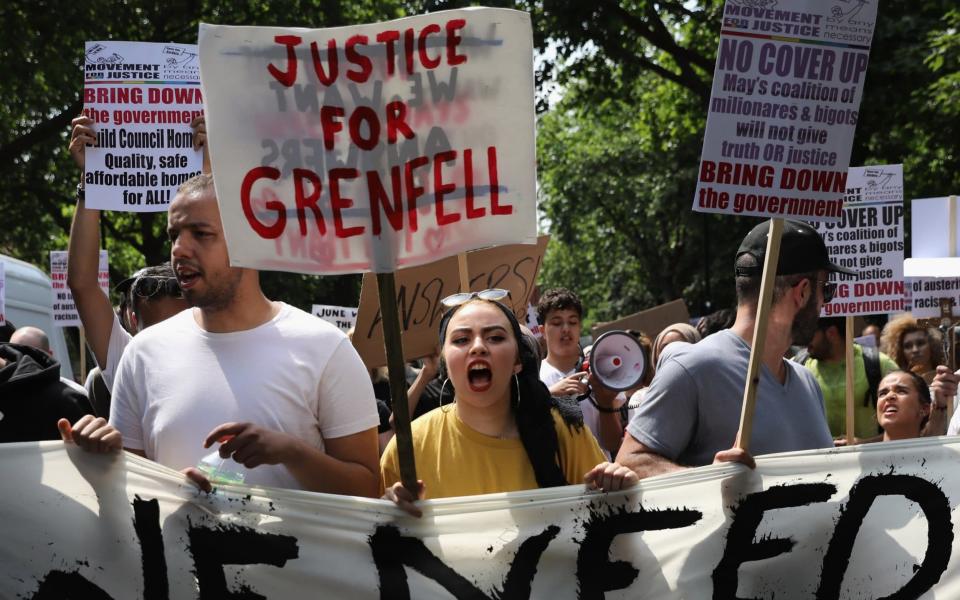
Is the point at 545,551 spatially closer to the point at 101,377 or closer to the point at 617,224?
the point at 101,377

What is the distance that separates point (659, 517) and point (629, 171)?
34.4 metres

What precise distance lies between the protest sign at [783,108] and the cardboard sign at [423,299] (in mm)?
2790

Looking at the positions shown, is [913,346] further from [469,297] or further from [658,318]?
[469,297]

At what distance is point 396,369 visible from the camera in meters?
3.33

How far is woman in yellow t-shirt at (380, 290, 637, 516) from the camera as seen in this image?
149 inches

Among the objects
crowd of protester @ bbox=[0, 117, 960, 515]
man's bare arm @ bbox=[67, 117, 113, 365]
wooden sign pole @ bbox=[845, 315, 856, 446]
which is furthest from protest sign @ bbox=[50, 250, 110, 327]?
wooden sign pole @ bbox=[845, 315, 856, 446]

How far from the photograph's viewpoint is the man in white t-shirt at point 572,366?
21.1ft

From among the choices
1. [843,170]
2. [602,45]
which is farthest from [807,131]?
[602,45]

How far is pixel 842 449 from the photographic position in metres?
3.70

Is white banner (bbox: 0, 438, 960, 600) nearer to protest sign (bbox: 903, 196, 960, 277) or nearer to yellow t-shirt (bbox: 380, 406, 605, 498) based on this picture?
yellow t-shirt (bbox: 380, 406, 605, 498)

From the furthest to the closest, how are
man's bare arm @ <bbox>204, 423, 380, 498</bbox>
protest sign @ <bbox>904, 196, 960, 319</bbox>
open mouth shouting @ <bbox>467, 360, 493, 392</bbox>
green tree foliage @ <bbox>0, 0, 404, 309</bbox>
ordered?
green tree foliage @ <bbox>0, 0, 404, 309</bbox> < protest sign @ <bbox>904, 196, 960, 319</bbox> < open mouth shouting @ <bbox>467, 360, 493, 392</bbox> < man's bare arm @ <bbox>204, 423, 380, 498</bbox>

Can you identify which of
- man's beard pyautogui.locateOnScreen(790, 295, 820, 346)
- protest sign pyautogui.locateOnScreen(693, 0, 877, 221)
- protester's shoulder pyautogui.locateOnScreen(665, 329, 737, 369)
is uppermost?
protest sign pyautogui.locateOnScreen(693, 0, 877, 221)

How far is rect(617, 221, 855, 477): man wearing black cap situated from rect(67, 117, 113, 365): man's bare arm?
199 centimetres

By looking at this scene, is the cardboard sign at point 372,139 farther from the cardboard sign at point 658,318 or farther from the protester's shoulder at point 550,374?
the cardboard sign at point 658,318
